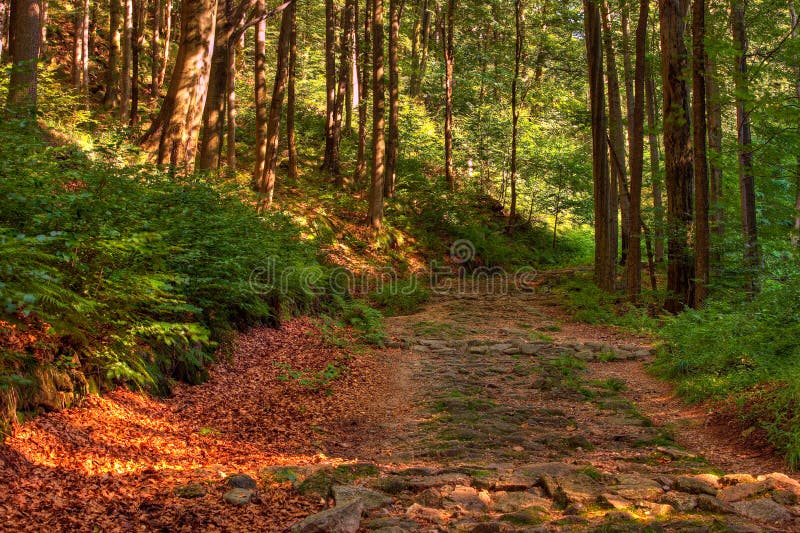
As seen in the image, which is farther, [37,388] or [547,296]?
[547,296]

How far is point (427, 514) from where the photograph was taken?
4012 millimetres

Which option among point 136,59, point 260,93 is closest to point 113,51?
point 136,59

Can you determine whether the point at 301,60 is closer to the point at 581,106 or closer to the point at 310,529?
the point at 581,106

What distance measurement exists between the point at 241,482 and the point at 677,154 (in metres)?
11.6

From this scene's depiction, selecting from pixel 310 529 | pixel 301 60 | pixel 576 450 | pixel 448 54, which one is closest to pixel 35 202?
pixel 310 529

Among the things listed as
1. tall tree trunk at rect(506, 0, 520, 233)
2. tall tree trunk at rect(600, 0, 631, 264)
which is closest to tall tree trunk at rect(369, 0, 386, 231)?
tall tree trunk at rect(600, 0, 631, 264)

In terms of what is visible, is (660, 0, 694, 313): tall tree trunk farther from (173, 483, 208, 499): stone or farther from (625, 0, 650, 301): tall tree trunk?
(173, 483, 208, 499): stone

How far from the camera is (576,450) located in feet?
19.8

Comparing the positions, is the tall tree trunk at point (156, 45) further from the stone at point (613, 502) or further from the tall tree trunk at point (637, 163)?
the stone at point (613, 502)

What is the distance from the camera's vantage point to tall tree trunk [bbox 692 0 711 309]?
10.5 metres

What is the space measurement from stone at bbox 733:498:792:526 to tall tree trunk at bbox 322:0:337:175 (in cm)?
2125

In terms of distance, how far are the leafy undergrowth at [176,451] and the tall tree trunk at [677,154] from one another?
8.11 metres

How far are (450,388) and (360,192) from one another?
17.1m

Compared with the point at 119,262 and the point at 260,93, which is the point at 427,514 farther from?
the point at 260,93
